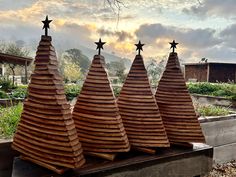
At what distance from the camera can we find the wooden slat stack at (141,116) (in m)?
2.62

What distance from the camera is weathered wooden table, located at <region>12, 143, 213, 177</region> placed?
2.16 metres

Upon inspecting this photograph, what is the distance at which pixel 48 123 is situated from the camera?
210 cm

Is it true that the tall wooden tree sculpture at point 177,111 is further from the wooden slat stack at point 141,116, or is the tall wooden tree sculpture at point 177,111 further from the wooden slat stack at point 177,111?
the wooden slat stack at point 141,116

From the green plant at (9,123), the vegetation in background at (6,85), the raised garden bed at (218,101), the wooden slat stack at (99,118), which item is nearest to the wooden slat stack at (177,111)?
→ the wooden slat stack at (99,118)

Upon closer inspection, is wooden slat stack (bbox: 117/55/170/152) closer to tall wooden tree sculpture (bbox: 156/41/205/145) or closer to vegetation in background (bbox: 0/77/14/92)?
tall wooden tree sculpture (bbox: 156/41/205/145)

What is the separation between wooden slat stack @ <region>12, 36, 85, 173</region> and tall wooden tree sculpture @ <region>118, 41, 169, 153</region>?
2.04ft

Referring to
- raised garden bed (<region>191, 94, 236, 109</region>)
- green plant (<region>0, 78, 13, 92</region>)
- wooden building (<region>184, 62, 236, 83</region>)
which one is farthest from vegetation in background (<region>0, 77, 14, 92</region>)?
wooden building (<region>184, 62, 236, 83</region>)

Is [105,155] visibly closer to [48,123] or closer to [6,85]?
[48,123]

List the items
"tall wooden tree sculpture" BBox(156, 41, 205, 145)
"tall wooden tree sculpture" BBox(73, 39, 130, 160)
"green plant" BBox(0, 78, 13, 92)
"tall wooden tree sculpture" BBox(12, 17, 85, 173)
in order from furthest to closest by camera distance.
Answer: "green plant" BBox(0, 78, 13, 92), "tall wooden tree sculpture" BBox(156, 41, 205, 145), "tall wooden tree sculpture" BBox(73, 39, 130, 160), "tall wooden tree sculpture" BBox(12, 17, 85, 173)

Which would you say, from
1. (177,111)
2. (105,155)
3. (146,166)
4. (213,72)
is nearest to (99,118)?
(105,155)

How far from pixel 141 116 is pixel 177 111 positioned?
46cm

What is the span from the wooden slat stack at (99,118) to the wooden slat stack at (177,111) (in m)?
0.69

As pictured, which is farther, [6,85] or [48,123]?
[6,85]

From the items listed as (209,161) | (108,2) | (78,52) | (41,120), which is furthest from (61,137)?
(78,52)
